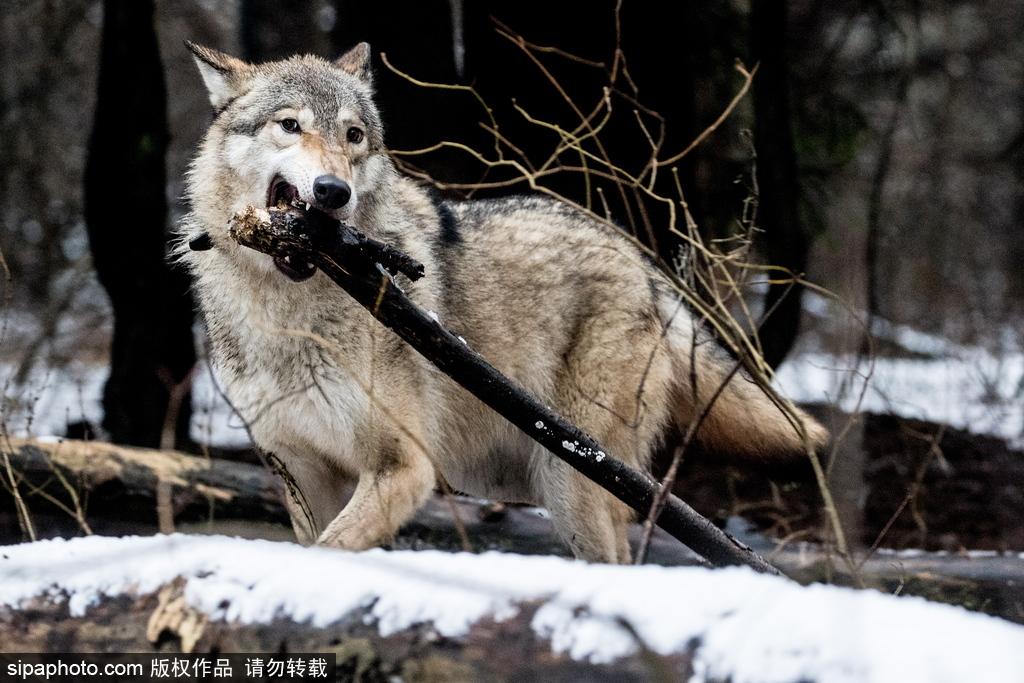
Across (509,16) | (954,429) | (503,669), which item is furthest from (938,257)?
(503,669)

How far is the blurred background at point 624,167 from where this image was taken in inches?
277

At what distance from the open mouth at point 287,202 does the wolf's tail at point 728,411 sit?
1756mm

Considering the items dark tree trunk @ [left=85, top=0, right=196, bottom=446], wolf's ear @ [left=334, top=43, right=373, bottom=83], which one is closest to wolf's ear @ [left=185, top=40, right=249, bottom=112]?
wolf's ear @ [left=334, top=43, right=373, bottom=83]

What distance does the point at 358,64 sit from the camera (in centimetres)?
489

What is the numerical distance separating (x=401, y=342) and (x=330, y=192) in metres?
0.88

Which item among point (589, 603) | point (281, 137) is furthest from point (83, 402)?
point (589, 603)

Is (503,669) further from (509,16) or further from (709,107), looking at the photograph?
(709,107)

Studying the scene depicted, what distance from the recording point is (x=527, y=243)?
5.27 meters

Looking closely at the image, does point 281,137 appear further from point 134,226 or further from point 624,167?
point 134,226

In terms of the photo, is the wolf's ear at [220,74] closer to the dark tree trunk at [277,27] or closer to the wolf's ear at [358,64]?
the wolf's ear at [358,64]

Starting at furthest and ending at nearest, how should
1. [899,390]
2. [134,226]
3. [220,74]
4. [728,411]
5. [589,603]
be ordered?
[899,390] < [134,226] < [728,411] < [220,74] < [589,603]

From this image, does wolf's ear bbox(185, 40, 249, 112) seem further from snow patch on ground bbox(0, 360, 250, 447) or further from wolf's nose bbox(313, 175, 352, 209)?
snow patch on ground bbox(0, 360, 250, 447)

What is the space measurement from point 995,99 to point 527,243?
12.5 m

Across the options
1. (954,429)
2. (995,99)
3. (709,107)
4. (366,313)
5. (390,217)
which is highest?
(995,99)
